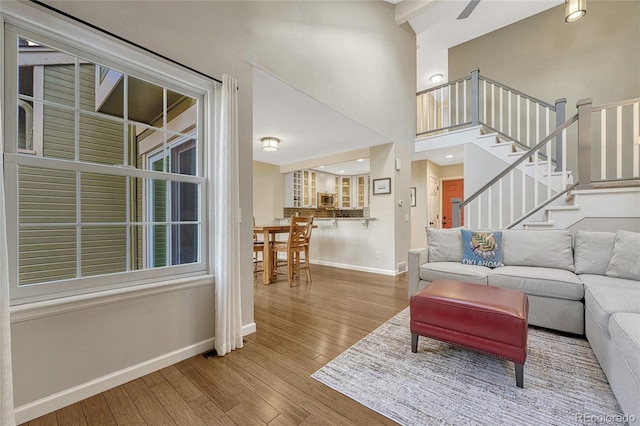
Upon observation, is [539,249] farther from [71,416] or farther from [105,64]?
[105,64]

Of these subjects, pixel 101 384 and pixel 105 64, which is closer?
pixel 101 384

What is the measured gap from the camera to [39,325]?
1.32m

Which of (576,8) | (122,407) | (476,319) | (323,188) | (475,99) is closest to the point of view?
(122,407)

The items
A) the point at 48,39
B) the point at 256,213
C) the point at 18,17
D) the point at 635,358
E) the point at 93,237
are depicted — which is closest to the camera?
the point at 635,358

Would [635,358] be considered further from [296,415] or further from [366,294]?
[366,294]

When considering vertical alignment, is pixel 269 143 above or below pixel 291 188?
above

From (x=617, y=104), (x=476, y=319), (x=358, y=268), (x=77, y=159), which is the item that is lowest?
(x=358, y=268)

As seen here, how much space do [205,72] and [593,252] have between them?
365cm

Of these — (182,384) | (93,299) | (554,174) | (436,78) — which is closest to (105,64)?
(93,299)

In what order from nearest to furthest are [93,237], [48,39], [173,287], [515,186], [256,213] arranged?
[48,39] < [93,237] < [173,287] < [515,186] < [256,213]

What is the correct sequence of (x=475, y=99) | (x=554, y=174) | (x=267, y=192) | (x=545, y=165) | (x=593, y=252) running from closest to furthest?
(x=593, y=252) < (x=554, y=174) < (x=545, y=165) < (x=475, y=99) < (x=267, y=192)

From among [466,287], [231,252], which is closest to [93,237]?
[231,252]

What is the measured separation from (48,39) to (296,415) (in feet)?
7.85

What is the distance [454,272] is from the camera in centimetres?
263
